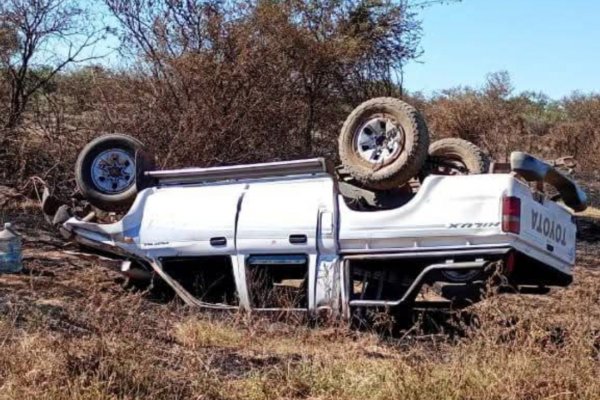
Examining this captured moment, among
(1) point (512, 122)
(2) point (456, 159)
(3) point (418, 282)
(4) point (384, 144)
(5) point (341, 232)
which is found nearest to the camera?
(3) point (418, 282)

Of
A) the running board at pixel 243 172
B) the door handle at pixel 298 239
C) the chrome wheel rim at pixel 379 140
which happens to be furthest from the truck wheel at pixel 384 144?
the door handle at pixel 298 239

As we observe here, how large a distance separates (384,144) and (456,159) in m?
0.96

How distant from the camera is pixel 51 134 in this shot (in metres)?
12.3

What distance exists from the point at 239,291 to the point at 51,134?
19.8ft

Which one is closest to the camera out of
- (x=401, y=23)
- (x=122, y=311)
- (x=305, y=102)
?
(x=122, y=311)

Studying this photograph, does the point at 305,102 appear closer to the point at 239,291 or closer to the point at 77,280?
the point at 77,280

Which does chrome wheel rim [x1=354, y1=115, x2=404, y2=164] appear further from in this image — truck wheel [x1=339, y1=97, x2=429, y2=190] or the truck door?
the truck door

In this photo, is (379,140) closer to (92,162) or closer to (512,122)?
(92,162)

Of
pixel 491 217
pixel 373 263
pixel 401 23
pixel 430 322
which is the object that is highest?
pixel 401 23

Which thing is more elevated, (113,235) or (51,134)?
(51,134)

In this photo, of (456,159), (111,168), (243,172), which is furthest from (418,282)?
(111,168)

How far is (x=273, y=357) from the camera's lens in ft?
19.3

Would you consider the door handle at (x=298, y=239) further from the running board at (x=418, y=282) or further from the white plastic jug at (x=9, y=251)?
the white plastic jug at (x=9, y=251)

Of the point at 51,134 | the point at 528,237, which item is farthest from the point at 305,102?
the point at 528,237
